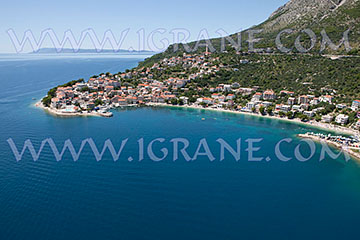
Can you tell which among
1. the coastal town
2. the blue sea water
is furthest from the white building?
the blue sea water

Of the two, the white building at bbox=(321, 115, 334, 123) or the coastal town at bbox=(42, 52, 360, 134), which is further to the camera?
the coastal town at bbox=(42, 52, 360, 134)

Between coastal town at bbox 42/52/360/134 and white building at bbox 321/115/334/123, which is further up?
coastal town at bbox 42/52/360/134

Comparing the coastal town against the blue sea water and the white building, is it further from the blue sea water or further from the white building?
the blue sea water

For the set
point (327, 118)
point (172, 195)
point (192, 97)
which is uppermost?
point (192, 97)

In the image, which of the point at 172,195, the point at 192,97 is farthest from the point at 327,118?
the point at 172,195

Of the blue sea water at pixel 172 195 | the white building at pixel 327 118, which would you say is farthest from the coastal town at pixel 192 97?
the blue sea water at pixel 172 195

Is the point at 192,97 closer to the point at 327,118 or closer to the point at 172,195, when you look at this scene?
the point at 327,118

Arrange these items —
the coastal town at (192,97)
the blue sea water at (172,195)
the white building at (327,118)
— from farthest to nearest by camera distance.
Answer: the coastal town at (192,97) < the white building at (327,118) < the blue sea water at (172,195)

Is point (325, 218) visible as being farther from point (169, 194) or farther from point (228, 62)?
point (228, 62)

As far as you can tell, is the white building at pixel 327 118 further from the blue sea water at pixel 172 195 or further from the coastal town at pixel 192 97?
the blue sea water at pixel 172 195
